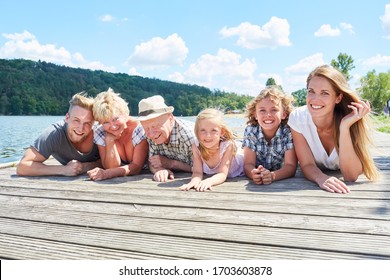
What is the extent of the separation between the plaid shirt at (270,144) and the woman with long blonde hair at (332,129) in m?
0.16

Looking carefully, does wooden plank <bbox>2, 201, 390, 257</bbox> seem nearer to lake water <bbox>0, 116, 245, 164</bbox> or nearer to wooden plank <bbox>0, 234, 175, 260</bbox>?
wooden plank <bbox>0, 234, 175, 260</bbox>

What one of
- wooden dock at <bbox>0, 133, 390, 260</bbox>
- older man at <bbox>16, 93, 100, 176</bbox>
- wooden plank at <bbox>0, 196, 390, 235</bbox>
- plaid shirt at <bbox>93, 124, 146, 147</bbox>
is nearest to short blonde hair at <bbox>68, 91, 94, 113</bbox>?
older man at <bbox>16, 93, 100, 176</bbox>

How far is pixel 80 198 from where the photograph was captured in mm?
2912

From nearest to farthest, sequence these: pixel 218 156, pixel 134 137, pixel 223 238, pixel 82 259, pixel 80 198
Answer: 1. pixel 82 259
2. pixel 223 238
3. pixel 80 198
4. pixel 218 156
5. pixel 134 137

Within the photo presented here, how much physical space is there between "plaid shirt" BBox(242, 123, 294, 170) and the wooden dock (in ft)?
1.15

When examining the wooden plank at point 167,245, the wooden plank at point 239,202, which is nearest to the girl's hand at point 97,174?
the wooden plank at point 239,202

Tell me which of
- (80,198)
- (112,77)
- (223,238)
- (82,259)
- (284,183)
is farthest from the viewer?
(112,77)

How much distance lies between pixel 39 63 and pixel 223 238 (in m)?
77.0

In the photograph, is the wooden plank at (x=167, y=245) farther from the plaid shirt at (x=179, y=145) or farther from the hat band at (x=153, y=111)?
the plaid shirt at (x=179, y=145)

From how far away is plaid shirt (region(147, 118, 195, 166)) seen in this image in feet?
12.1

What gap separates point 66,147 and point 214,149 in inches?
66.3

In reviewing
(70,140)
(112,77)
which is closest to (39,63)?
(112,77)

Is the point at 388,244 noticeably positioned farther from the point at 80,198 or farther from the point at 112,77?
the point at 112,77

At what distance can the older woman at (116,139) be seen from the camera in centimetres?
362
